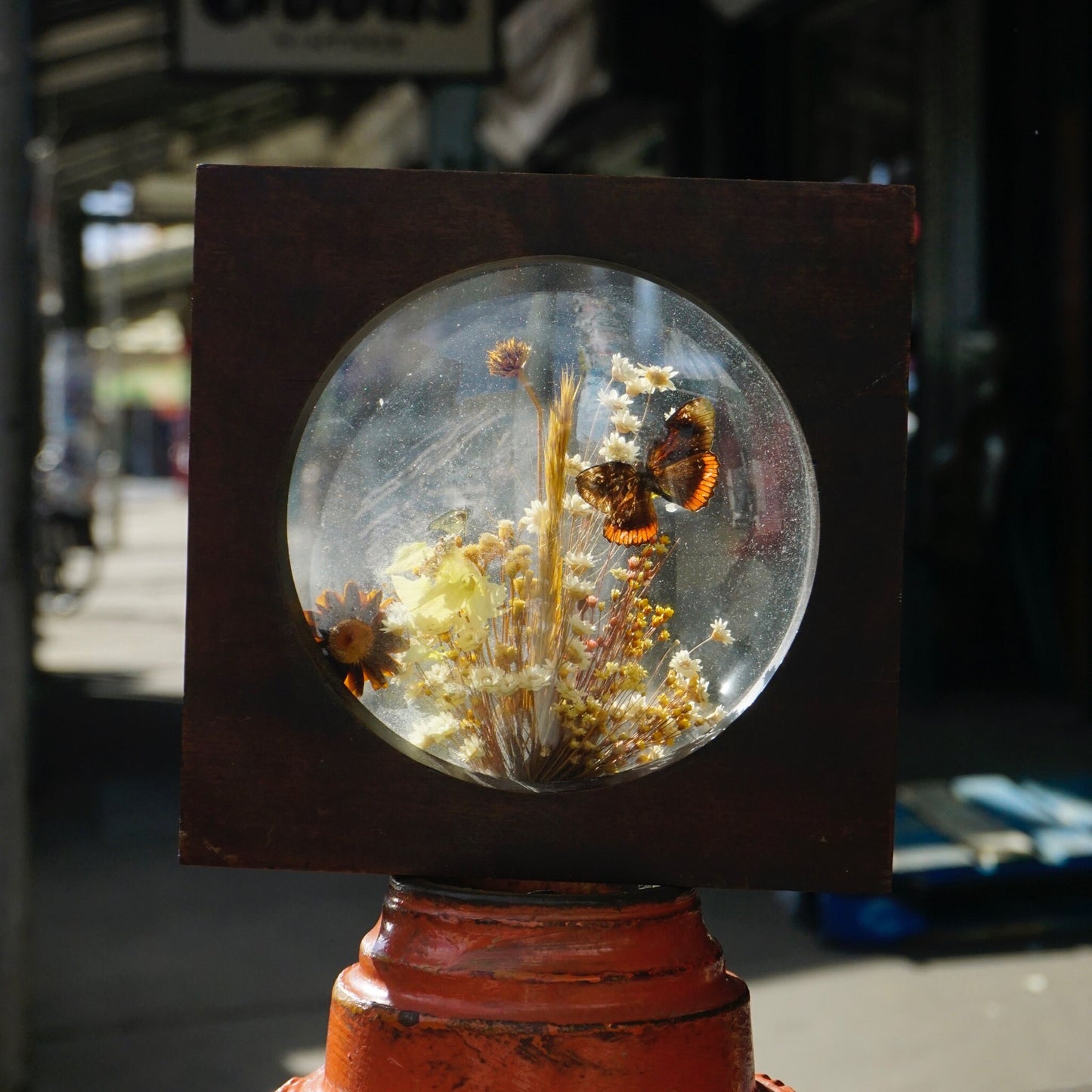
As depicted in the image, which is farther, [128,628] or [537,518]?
[128,628]

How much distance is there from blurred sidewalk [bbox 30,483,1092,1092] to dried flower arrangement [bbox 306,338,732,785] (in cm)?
196

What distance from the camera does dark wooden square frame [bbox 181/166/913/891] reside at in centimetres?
135

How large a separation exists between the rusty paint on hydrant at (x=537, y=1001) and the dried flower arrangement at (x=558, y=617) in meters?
0.14

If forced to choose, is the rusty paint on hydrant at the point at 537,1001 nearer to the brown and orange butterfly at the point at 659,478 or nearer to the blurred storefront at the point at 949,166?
the brown and orange butterfly at the point at 659,478

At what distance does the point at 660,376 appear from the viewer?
1.41 meters

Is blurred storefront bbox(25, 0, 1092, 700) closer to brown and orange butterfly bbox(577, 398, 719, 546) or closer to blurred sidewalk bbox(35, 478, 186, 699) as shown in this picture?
blurred sidewalk bbox(35, 478, 186, 699)

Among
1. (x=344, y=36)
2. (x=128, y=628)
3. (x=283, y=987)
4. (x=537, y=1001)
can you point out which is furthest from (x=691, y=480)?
(x=128, y=628)

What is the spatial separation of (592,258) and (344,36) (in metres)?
4.11

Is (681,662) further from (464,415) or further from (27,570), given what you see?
(27,570)

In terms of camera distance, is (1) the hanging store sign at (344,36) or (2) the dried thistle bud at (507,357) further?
(1) the hanging store sign at (344,36)

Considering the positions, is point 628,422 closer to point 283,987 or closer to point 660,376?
point 660,376

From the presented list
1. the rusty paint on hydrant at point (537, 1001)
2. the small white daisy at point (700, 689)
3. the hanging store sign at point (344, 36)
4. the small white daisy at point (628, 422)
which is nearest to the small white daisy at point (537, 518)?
the small white daisy at point (628, 422)

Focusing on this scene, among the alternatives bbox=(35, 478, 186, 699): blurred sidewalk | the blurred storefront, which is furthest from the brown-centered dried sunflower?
the blurred storefront

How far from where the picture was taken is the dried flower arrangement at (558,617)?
142 centimetres
